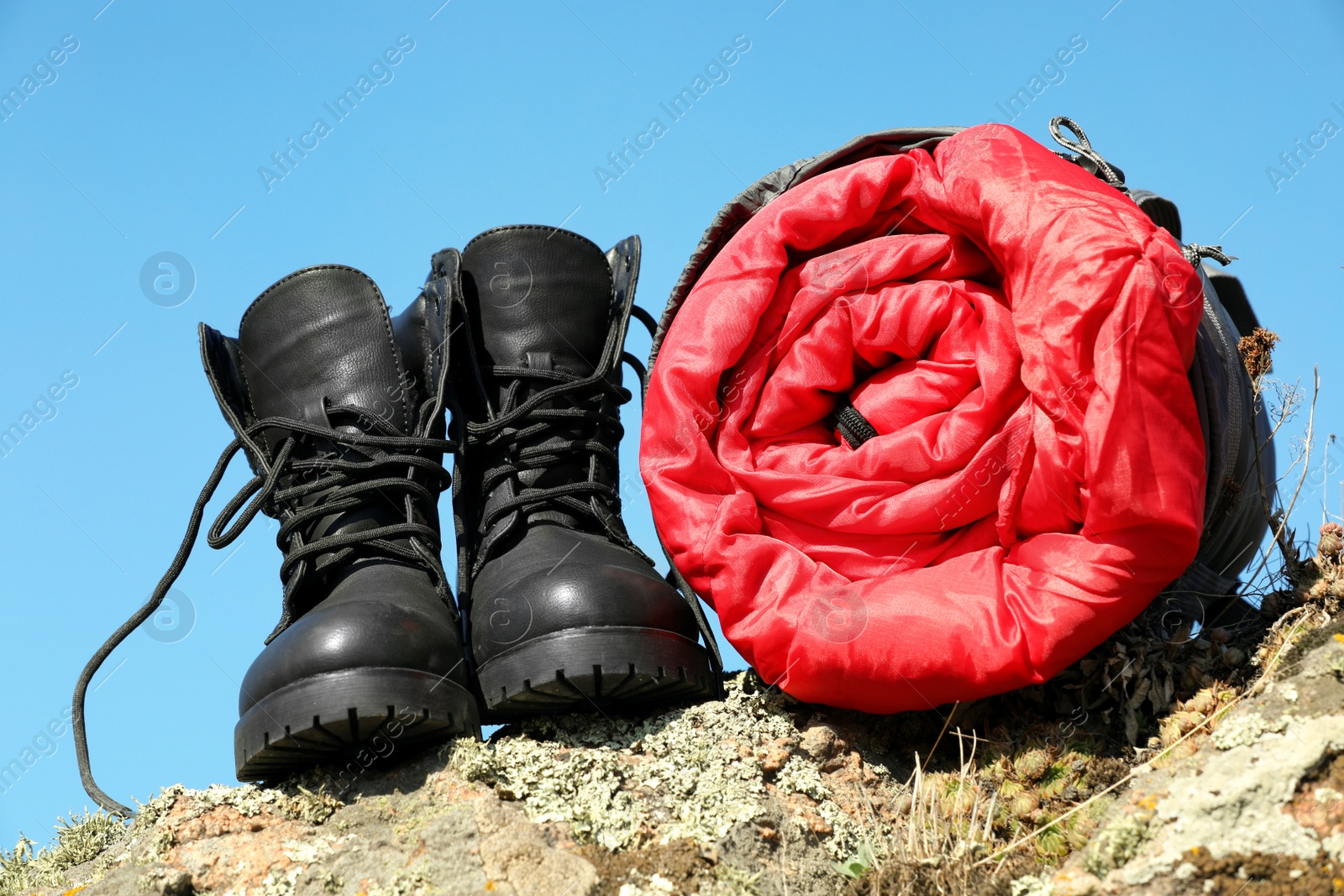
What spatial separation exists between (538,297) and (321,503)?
683 millimetres

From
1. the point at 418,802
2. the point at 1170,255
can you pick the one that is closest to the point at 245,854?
the point at 418,802

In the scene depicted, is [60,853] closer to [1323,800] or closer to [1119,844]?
[1119,844]

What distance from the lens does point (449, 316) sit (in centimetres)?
237

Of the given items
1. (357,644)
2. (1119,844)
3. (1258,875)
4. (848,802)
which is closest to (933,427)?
(848,802)

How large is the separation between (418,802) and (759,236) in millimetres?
1258

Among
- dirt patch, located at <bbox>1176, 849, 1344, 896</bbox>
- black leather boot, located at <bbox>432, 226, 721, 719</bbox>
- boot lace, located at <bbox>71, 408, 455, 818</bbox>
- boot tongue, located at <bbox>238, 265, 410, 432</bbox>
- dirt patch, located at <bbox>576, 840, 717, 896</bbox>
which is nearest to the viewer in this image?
dirt patch, located at <bbox>1176, 849, 1344, 896</bbox>

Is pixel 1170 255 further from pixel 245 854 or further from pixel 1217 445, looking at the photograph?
pixel 245 854

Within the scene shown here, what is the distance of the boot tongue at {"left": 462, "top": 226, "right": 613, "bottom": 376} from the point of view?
2.48 m

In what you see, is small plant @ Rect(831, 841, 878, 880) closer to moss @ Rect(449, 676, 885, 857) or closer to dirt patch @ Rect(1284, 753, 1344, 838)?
moss @ Rect(449, 676, 885, 857)

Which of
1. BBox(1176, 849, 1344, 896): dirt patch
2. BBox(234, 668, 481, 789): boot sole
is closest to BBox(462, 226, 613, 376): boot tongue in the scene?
BBox(234, 668, 481, 789): boot sole

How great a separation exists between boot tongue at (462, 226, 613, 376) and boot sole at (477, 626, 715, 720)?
0.73 metres

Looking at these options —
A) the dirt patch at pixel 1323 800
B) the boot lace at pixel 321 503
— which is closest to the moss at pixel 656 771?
the boot lace at pixel 321 503

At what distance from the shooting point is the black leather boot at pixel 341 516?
1.87m

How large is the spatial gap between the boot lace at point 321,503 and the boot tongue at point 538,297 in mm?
324
